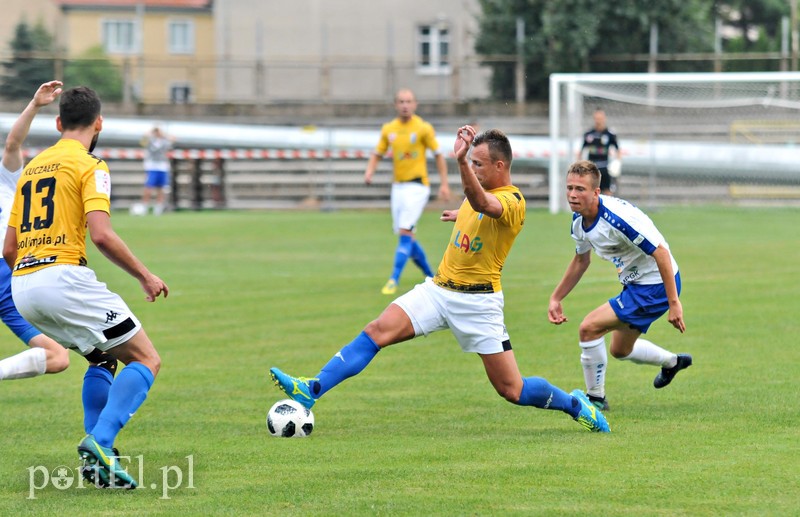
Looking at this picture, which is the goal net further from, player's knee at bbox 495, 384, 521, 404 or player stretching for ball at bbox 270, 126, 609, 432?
player's knee at bbox 495, 384, 521, 404

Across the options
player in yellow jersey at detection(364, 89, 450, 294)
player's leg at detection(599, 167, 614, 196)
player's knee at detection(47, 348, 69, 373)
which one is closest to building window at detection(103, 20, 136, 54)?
player's leg at detection(599, 167, 614, 196)

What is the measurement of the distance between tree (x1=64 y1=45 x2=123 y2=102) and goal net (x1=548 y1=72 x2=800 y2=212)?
14.2 meters

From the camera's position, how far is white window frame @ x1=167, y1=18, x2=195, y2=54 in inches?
2324

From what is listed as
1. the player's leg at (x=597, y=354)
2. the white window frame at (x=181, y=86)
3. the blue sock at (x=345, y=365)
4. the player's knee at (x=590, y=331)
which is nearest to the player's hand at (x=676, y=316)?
the player's leg at (x=597, y=354)

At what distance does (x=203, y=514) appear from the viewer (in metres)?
5.50

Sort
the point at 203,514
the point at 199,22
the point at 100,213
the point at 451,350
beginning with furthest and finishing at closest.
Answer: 1. the point at 199,22
2. the point at 451,350
3. the point at 100,213
4. the point at 203,514

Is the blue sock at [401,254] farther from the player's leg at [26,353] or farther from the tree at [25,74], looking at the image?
the tree at [25,74]

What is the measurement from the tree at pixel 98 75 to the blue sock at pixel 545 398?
30.1 meters

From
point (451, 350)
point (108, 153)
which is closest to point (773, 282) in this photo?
point (451, 350)

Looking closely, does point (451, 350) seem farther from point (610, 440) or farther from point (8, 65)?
point (8, 65)

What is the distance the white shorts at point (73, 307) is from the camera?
601 centimetres

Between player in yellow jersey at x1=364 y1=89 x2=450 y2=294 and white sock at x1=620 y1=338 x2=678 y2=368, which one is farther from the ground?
player in yellow jersey at x1=364 y1=89 x2=450 y2=294

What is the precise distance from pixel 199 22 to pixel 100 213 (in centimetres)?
5577

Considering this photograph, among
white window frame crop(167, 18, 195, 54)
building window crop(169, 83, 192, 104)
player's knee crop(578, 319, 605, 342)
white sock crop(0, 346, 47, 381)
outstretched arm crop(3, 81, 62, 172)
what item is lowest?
white sock crop(0, 346, 47, 381)
